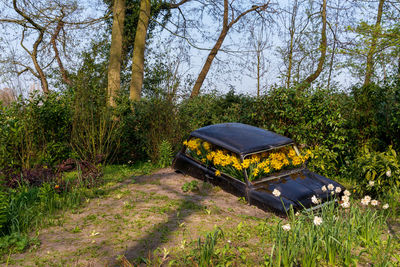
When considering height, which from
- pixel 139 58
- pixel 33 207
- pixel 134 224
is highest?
pixel 139 58

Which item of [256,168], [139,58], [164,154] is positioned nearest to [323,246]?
Result: [256,168]

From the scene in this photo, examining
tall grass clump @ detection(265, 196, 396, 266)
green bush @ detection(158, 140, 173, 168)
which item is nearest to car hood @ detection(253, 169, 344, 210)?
tall grass clump @ detection(265, 196, 396, 266)

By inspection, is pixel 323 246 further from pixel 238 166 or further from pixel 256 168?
pixel 238 166

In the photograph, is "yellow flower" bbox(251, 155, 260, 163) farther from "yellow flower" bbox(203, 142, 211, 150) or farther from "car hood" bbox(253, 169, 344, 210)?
"yellow flower" bbox(203, 142, 211, 150)

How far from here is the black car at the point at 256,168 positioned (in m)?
5.98

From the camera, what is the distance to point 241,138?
22.4 ft

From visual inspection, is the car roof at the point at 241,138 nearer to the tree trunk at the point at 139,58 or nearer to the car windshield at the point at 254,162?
the car windshield at the point at 254,162

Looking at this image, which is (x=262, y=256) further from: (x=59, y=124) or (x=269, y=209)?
(x=59, y=124)

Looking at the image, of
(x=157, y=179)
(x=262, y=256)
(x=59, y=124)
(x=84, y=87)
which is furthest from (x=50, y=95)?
(x=262, y=256)

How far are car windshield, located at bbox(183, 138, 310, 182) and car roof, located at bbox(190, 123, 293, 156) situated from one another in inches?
7.4

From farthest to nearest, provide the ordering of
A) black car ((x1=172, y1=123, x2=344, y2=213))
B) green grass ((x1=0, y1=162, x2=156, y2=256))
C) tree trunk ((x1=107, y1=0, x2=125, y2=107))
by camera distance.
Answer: tree trunk ((x1=107, y1=0, x2=125, y2=107)) → black car ((x1=172, y1=123, x2=344, y2=213)) → green grass ((x1=0, y1=162, x2=156, y2=256))

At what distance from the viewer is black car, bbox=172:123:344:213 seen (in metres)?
5.98

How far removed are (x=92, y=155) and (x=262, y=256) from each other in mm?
5119

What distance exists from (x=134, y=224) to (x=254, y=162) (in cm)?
255
